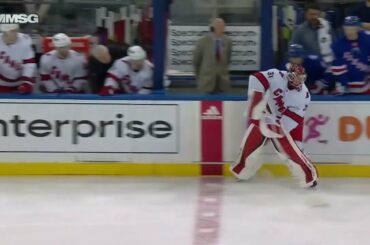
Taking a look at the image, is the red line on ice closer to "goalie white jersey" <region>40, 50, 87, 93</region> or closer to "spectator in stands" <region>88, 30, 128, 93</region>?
"spectator in stands" <region>88, 30, 128, 93</region>

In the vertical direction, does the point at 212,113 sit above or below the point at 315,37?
below

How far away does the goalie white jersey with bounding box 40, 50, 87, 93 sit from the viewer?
6.97 m

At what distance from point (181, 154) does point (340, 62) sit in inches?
56.3

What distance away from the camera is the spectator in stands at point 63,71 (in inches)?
274

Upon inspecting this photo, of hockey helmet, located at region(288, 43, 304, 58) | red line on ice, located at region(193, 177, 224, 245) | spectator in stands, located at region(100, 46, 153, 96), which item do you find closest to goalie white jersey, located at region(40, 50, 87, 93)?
spectator in stands, located at region(100, 46, 153, 96)

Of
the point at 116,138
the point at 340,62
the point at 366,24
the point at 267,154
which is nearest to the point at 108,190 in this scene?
the point at 116,138

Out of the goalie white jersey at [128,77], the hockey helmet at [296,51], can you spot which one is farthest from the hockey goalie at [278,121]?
the goalie white jersey at [128,77]

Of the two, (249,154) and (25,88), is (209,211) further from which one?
(25,88)

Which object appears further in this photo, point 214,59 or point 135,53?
point 214,59

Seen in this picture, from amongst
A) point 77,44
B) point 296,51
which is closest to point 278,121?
point 296,51

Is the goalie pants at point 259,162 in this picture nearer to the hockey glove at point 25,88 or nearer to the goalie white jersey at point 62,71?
the goalie white jersey at point 62,71

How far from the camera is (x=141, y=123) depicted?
6.81 m

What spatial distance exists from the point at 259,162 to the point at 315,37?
115 cm

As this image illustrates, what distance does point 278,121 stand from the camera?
6.53 metres
